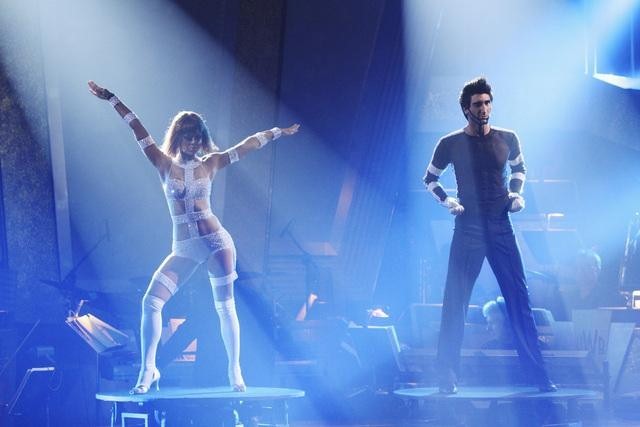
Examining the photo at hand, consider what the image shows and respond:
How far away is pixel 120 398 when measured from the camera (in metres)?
6.18

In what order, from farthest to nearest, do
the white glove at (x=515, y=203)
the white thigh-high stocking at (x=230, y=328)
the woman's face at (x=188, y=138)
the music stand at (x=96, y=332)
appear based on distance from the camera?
the music stand at (x=96, y=332), the white thigh-high stocking at (x=230, y=328), the woman's face at (x=188, y=138), the white glove at (x=515, y=203)

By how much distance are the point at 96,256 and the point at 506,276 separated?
265 inches

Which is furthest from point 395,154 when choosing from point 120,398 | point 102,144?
point 120,398

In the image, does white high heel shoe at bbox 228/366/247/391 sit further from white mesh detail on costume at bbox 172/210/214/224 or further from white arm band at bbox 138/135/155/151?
white arm band at bbox 138/135/155/151

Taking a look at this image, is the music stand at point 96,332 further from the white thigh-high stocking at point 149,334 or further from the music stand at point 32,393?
the white thigh-high stocking at point 149,334

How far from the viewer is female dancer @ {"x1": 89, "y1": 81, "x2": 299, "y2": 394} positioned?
671cm

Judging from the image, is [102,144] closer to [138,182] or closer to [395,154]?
[138,182]

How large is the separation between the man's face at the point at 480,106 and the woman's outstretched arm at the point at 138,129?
2.14 m

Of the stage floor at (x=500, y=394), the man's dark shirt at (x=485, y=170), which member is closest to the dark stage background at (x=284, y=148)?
the stage floor at (x=500, y=394)

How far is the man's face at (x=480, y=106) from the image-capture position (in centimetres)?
649

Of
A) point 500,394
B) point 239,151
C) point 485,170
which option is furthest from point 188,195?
point 500,394

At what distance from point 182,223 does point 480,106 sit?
7.24 ft

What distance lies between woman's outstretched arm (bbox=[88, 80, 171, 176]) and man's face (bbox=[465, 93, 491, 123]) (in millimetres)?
2142

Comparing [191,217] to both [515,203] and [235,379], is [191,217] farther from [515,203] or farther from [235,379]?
[515,203]
